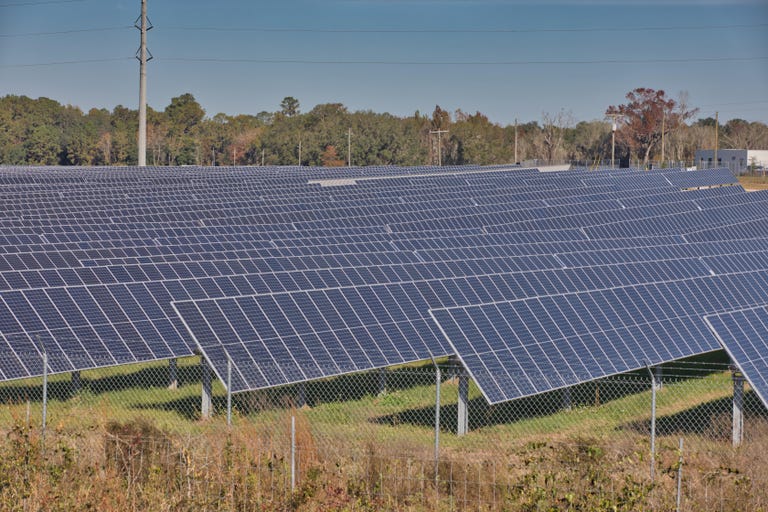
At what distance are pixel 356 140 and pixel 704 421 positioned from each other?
9956cm

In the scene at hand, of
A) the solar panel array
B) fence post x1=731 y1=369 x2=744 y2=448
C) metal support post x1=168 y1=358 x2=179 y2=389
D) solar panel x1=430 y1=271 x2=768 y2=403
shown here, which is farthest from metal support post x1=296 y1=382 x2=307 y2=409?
fence post x1=731 y1=369 x2=744 y2=448

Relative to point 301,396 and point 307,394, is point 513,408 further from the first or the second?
point 307,394

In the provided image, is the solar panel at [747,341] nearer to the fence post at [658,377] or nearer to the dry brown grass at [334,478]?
the dry brown grass at [334,478]

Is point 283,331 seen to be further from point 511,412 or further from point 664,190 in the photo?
point 664,190

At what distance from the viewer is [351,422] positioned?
18.4 metres

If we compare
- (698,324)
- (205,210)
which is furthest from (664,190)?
(698,324)

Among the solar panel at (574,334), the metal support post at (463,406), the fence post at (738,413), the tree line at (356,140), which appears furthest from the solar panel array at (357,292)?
the tree line at (356,140)

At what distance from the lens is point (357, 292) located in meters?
20.0

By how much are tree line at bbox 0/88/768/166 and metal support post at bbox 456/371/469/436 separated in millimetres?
91465

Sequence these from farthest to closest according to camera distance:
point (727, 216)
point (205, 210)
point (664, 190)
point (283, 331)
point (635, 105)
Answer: point (635, 105) < point (664, 190) < point (727, 216) < point (205, 210) < point (283, 331)

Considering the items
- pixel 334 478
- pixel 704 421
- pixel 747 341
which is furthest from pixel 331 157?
pixel 334 478

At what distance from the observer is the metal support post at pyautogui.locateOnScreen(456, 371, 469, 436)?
691 inches

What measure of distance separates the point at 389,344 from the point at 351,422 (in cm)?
149

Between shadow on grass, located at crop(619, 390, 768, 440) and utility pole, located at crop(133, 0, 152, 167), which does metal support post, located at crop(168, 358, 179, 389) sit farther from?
utility pole, located at crop(133, 0, 152, 167)
